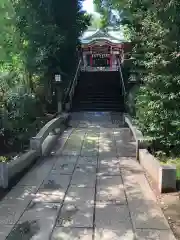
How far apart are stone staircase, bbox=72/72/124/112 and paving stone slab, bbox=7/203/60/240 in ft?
43.4

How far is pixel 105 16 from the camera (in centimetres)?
1827

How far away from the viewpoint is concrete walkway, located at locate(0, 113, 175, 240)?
4062 mm

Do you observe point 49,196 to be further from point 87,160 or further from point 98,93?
point 98,93

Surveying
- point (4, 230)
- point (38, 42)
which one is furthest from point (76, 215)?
point (38, 42)

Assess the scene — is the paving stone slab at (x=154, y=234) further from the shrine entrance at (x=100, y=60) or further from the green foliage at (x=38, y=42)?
the shrine entrance at (x=100, y=60)

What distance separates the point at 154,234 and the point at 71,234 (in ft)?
3.68

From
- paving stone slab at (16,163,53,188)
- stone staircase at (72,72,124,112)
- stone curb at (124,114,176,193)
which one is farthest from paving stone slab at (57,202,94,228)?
stone staircase at (72,72,124,112)

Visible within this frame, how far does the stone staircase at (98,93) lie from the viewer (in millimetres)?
18344

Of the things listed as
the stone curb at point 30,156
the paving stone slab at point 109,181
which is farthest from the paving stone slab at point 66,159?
the paving stone slab at point 109,181

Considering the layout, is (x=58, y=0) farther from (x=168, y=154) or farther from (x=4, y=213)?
(x=4, y=213)

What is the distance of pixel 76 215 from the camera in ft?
15.0

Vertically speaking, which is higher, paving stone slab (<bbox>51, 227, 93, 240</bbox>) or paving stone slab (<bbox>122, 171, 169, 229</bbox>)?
paving stone slab (<bbox>122, 171, 169, 229</bbox>)

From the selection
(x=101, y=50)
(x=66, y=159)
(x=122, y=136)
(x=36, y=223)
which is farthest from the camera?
(x=101, y=50)

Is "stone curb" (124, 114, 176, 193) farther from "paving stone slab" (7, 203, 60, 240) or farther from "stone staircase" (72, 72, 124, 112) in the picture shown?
"stone staircase" (72, 72, 124, 112)
